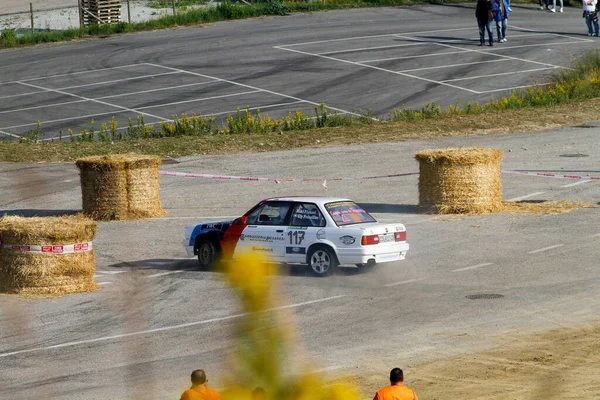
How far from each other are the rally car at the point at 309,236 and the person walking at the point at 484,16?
2966cm

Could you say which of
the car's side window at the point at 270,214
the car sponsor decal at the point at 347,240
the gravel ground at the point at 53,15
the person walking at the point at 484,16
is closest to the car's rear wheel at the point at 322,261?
the car sponsor decal at the point at 347,240

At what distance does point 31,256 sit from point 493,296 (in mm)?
7425

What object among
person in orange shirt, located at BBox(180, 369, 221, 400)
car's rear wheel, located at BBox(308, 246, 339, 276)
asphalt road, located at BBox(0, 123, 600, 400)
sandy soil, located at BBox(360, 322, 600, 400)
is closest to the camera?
person in orange shirt, located at BBox(180, 369, 221, 400)

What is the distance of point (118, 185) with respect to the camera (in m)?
24.1

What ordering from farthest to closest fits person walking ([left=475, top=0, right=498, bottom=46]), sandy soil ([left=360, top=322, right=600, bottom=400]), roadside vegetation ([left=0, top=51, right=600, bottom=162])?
person walking ([left=475, top=0, right=498, bottom=46]), roadside vegetation ([left=0, top=51, right=600, bottom=162]), sandy soil ([left=360, top=322, right=600, bottom=400])

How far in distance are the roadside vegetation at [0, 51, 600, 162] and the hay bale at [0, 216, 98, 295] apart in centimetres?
1414

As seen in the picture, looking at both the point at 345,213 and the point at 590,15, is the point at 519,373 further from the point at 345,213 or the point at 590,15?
the point at 590,15

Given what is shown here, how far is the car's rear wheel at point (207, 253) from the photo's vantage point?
19.2 meters

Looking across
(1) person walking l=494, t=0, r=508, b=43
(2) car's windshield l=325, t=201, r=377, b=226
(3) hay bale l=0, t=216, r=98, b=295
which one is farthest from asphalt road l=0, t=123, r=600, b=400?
(1) person walking l=494, t=0, r=508, b=43

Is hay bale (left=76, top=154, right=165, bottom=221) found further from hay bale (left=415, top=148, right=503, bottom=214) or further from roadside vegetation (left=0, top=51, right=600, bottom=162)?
roadside vegetation (left=0, top=51, right=600, bottom=162)

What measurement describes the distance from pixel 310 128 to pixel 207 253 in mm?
16752

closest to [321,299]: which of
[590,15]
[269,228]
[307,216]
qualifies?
[307,216]

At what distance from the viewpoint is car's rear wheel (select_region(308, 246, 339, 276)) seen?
59.4ft

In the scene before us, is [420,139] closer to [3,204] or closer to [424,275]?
[3,204]
